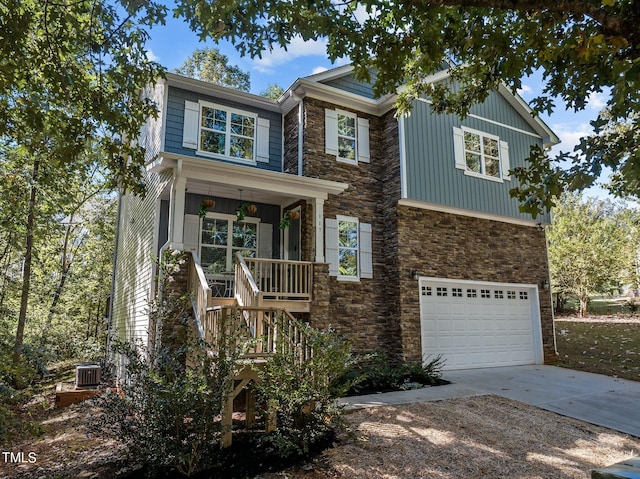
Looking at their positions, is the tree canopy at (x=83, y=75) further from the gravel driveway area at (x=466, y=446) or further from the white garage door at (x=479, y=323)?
the white garage door at (x=479, y=323)

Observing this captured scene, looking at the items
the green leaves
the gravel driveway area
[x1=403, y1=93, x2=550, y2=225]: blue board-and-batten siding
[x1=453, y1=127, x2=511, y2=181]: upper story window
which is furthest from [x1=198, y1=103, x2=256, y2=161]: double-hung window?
the green leaves

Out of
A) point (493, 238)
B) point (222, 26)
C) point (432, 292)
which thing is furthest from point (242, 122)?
point (493, 238)

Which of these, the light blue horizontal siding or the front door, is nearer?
the front door

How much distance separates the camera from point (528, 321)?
13.4 meters

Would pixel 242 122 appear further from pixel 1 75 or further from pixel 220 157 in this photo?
pixel 1 75

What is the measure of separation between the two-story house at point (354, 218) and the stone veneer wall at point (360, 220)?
4cm

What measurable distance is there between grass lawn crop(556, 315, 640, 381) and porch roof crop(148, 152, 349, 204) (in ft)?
29.1

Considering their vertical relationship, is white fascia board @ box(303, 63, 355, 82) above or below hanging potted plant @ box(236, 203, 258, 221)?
above

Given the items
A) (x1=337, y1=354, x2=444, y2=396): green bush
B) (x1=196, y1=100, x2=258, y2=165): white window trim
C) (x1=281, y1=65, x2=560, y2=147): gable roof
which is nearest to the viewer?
(x1=337, y1=354, x2=444, y2=396): green bush

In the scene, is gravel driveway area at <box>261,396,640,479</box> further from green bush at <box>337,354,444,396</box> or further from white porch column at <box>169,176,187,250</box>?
white porch column at <box>169,176,187,250</box>

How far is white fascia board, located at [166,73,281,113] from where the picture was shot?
1053cm

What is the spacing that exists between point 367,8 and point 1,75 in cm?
455

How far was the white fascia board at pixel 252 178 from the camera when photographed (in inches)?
330

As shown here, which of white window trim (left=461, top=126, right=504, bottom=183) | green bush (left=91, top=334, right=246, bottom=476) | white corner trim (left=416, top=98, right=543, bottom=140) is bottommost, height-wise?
green bush (left=91, top=334, right=246, bottom=476)
